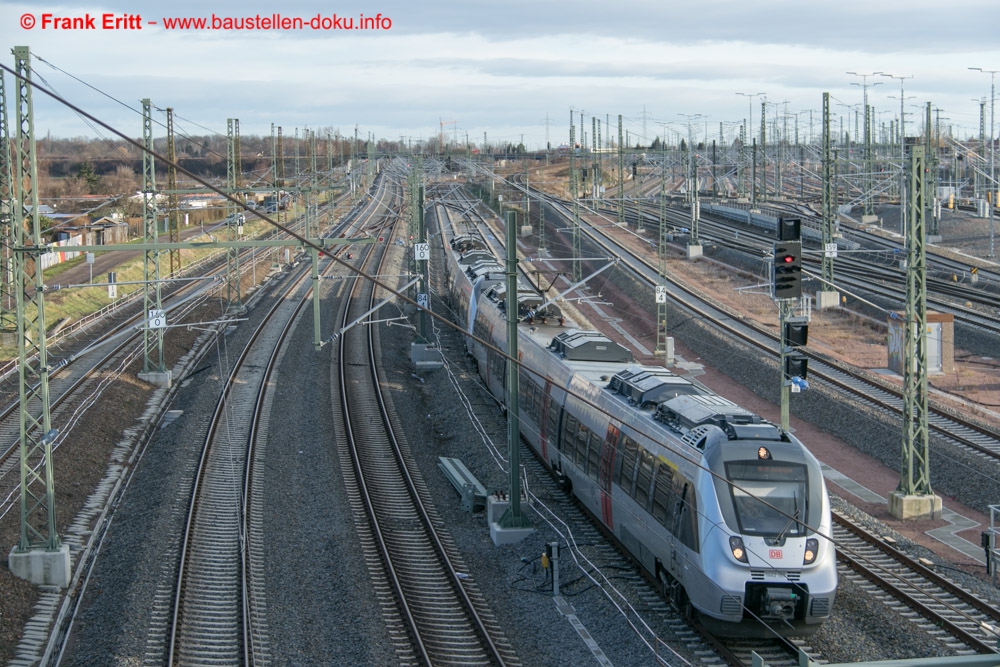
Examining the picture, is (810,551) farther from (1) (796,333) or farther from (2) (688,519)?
(1) (796,333)

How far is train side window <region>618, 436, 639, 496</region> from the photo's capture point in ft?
48.6

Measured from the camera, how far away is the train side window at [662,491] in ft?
44.3

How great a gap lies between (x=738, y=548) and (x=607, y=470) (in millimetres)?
4119

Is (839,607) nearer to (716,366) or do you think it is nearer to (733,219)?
(716,366)

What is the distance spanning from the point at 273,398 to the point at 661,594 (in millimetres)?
16179

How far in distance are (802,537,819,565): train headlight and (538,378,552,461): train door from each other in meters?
7.96

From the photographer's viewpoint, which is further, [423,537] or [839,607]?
[423,537]

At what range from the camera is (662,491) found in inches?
539

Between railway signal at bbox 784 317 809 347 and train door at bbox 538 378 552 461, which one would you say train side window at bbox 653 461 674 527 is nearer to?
railway signal at bbox 784 317 809 347

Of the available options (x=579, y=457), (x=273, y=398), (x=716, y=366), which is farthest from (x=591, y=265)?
(x=579, y=457)

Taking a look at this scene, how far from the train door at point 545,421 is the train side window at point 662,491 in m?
5.78

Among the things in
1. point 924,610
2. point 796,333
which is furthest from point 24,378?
point 924,610

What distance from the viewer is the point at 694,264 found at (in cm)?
5588

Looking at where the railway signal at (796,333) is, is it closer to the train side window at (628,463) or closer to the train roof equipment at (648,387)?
the train roof equipment at (648,387)
